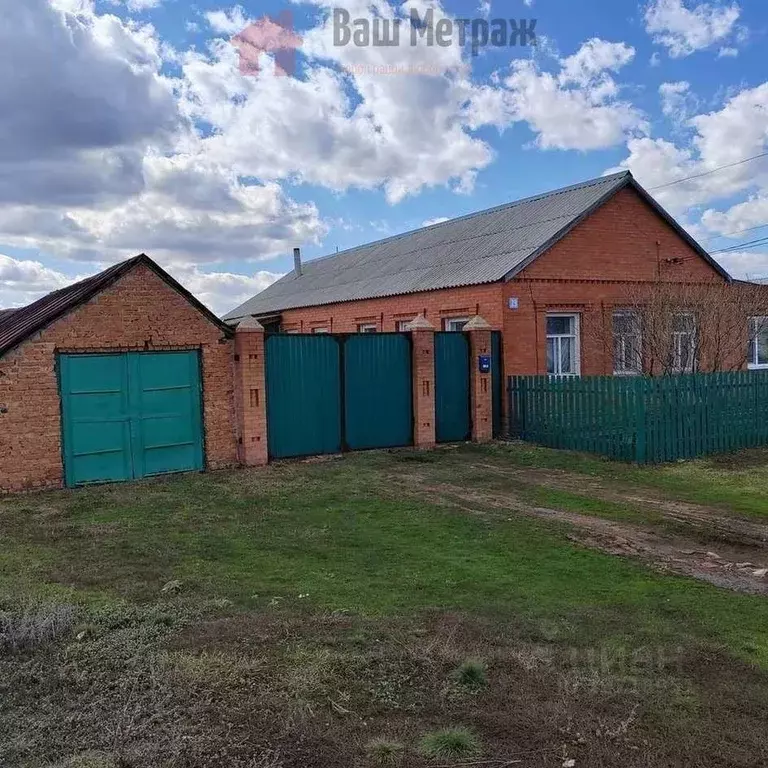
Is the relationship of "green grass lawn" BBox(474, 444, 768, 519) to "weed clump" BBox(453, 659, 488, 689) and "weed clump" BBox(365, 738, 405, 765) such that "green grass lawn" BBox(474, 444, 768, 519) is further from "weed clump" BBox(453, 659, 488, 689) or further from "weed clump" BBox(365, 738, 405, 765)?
"weed clump" BBox(365, 738, 405, 765)

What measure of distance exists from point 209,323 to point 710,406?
8.53 meters

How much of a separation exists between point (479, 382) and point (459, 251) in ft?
19.3

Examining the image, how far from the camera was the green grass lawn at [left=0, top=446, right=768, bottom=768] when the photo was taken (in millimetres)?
3663

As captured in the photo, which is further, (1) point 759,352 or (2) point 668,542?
(1) point 759,352

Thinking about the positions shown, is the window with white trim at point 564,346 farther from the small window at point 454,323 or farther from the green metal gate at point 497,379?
the small window at point 454,323

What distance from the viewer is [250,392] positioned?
11773mm

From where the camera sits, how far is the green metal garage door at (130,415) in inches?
411

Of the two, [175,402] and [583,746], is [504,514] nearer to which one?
[583,746]

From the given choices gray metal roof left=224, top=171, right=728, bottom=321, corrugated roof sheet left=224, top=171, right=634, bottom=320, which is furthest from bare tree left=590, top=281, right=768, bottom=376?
corrugated roof sheet left=224, top=171, right=634, bottom=320

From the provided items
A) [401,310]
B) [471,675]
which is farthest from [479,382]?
[471,675]

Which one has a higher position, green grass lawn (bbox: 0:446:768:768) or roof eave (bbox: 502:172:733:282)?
roof eave (bbox: 502:172:733:282)

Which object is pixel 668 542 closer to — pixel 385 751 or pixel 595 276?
pixel 385 751

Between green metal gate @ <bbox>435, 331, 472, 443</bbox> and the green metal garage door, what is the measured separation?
4707 mm

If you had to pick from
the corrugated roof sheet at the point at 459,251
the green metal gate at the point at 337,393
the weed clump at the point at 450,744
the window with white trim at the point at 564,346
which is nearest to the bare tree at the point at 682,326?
the window with white trim at the point at 564,346
